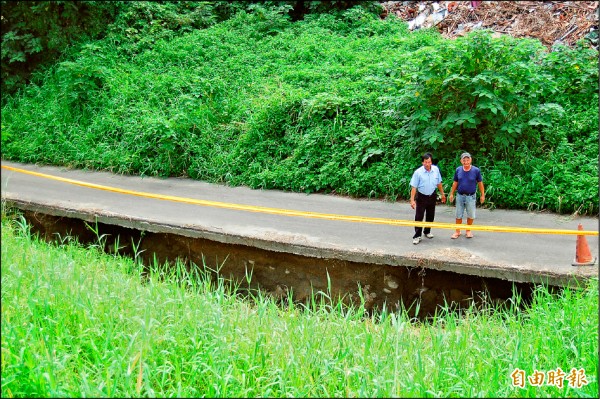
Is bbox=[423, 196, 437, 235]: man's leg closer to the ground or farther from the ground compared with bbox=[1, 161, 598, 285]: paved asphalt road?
farther from the ground

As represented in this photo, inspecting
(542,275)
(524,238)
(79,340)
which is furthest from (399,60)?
(79,340)

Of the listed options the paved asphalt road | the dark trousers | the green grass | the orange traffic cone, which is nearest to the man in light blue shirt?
the dark trousers

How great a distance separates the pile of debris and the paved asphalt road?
4189 mm

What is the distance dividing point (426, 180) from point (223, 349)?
3.22m

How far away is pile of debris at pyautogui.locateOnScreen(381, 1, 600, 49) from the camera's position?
9.82m

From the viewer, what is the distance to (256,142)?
9516 millimetres

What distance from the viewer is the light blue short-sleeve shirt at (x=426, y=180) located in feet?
20.2

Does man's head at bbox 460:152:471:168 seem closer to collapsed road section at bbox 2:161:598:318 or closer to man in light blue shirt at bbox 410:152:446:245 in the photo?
man in light blue shirt at bbox 410:152:446:245

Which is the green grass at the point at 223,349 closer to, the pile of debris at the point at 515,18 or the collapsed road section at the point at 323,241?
the collapsed road section at the point at 323,241

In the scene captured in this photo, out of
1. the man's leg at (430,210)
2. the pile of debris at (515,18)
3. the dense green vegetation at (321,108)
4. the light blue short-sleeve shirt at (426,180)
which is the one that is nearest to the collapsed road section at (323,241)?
the man's leg at (430,210)

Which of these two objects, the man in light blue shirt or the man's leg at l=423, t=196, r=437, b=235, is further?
the man's leg at l=423, t=196, r=437, b=235

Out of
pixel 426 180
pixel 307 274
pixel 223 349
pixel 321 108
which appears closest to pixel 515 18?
pixel 321 108

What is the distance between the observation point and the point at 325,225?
7.32 m

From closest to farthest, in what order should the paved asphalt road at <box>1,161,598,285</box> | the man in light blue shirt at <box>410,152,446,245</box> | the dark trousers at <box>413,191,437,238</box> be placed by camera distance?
the paved asphalt road at <box>1,161,598,285</box>, the man in light blue shirt at <box>410,152,446,245</box>, the dark trousers at <box>413,191,437,238</box>
